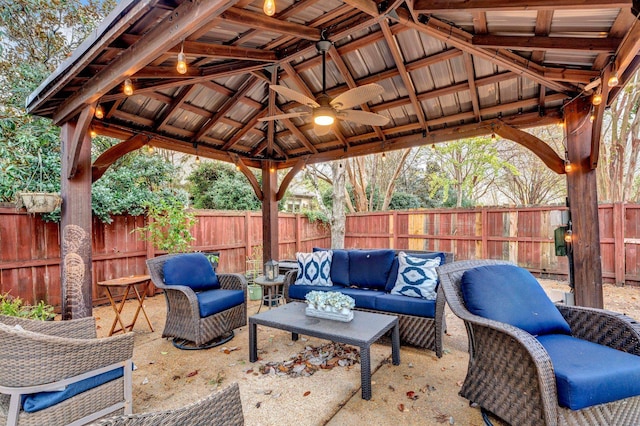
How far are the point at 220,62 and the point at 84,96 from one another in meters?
1.34

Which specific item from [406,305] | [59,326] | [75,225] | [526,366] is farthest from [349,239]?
[59,326]

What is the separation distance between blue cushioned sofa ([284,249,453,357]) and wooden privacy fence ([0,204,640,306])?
194cm

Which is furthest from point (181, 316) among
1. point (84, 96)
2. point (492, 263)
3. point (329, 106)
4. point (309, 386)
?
point (492, 263)

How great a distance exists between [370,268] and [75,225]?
3284 mm

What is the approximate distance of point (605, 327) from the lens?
2006 mm

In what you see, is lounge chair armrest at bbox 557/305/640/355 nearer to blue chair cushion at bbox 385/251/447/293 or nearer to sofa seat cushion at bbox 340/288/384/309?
blue chair cushion at bbox 385/251/447/293

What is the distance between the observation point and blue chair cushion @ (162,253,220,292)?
11.4 feet

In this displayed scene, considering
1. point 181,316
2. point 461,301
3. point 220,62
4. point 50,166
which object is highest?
point 220,62

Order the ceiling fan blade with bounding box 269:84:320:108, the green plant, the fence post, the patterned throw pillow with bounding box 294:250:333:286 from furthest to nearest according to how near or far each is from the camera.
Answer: the fence post < the green plant < the patterned throw pillow with bounding box 294:250:333:286 < the ceiling fan blade with bounding box 269:84:320:108

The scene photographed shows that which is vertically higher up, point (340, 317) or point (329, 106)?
point (329, 106)

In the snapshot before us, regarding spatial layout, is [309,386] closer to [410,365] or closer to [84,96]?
[410,365]

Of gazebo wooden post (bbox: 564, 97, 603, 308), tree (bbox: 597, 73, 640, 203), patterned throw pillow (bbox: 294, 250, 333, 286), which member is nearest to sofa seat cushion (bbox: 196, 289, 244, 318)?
patterned throw pillow (bbox: 294, 250, 333, 286)

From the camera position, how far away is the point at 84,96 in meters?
2.95

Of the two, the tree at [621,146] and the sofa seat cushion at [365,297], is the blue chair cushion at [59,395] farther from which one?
the tree at [621,146]
